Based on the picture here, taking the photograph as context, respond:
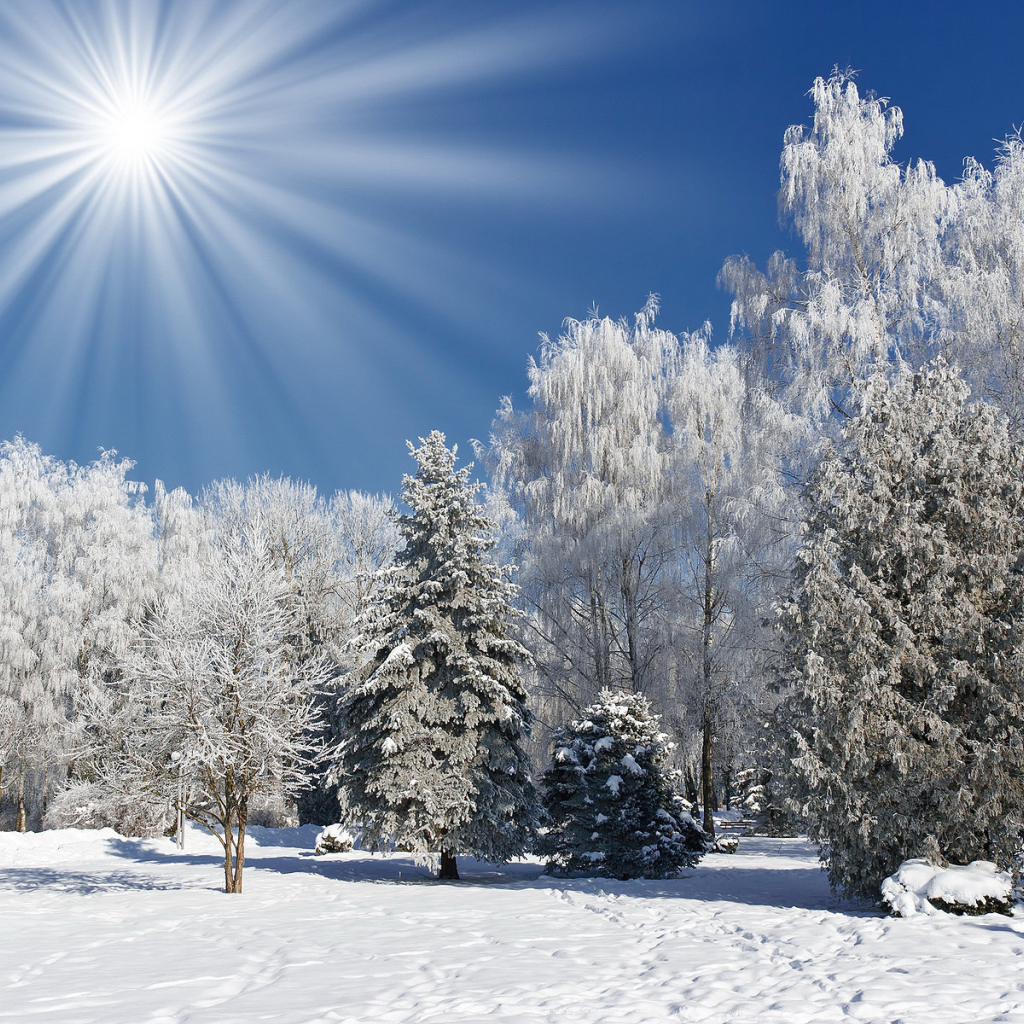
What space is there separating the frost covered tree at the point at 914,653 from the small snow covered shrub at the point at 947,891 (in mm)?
443

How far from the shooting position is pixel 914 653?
876cm

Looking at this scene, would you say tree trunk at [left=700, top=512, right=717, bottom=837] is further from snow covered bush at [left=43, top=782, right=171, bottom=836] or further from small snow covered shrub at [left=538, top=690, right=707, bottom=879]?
snow covered bush at [left=43, top=782, right=171, bottom=836]

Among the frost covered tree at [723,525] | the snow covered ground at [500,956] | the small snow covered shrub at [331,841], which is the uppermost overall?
the frost covered tree at [723,525]

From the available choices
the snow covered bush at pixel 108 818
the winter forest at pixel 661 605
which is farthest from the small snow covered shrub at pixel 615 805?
the snow covered bush at pixel 108 818

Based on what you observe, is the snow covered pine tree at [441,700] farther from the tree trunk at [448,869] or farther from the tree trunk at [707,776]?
the tree trunk at [707,776]

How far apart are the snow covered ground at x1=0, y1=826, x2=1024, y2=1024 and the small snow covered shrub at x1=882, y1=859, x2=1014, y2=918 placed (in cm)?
22

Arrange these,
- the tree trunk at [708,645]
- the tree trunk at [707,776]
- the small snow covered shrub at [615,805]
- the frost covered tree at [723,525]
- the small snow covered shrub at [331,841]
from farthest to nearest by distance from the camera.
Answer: the small snow covered shrub at [331,841]
the tree trunk at [707,776]
the tree trunk at [708,645]
the frost covered tree at [723,525]
the small snow covered shrub at [615,805]

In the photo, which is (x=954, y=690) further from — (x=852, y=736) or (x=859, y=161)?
(x=859, y=161)

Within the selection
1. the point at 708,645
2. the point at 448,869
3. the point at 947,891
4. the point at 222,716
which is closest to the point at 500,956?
the point at 947,891

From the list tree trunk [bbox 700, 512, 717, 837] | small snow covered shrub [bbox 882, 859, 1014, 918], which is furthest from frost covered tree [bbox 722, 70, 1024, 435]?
small snow covered shrub [bbox 882, 859, 1014, 918]

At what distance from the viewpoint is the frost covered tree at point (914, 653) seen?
838cm

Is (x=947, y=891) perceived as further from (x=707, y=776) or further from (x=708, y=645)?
(x=707, y=776)

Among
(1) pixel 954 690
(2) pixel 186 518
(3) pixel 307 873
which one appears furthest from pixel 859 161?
(2) pixel 186 518

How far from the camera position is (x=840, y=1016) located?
187 inches
